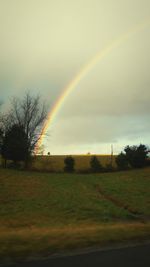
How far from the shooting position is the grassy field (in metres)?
11.7

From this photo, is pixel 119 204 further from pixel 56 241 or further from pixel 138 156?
pixel 138 156

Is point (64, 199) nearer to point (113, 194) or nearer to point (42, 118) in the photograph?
point (113, 194)

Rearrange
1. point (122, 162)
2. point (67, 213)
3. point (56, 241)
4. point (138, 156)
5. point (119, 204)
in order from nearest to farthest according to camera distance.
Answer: point (56, 241), point (67, 213), point (119, 204), point (138, 156), point (122, 162)

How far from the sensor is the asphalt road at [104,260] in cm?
862

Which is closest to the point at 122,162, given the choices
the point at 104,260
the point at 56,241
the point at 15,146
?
the point at 15,146

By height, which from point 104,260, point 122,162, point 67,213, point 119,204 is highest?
point 122,162

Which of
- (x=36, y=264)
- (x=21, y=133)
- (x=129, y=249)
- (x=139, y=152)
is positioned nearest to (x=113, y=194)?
(x=129, y=249)

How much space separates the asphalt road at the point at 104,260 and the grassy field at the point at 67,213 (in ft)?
3.13

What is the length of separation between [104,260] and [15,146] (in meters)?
53.0

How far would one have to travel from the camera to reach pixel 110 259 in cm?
916

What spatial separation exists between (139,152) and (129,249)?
1858 inches

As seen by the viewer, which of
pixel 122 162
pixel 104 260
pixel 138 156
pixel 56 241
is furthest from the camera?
pixel 122 162

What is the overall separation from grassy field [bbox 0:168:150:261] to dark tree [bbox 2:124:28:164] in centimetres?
2279

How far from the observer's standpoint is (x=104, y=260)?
29.7ft
